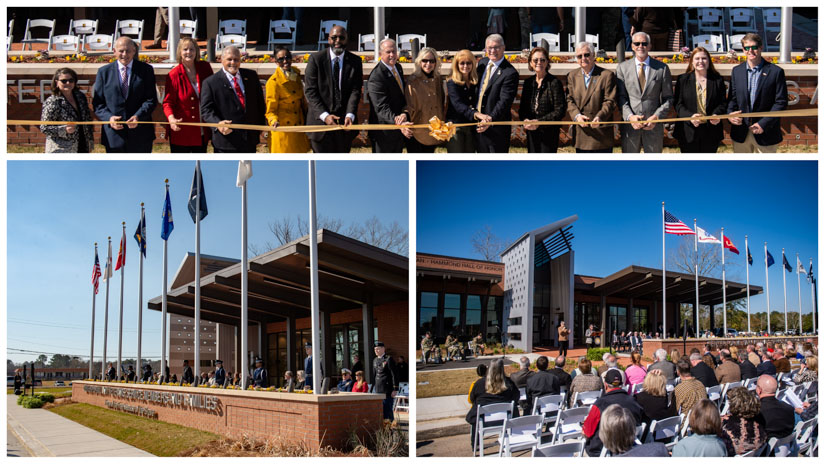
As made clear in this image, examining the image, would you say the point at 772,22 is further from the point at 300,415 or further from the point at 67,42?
the point at 67,42

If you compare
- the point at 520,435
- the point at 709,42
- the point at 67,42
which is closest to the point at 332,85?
the point at 520,435

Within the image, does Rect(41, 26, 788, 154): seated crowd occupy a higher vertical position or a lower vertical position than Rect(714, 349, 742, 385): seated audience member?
higher

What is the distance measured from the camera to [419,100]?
8.71 metres

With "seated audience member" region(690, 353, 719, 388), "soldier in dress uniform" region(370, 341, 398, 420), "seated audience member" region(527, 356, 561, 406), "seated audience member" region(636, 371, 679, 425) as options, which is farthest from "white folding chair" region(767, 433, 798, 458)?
"soldier in dress uniform" region(370, 341, 398, 420)

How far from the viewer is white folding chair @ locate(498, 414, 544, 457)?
7020 millimetres

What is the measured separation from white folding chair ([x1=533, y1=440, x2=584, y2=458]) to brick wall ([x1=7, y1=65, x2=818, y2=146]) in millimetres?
5450

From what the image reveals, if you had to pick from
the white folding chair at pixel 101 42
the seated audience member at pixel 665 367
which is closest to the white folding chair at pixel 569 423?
the seated audience member at pixel 665 367

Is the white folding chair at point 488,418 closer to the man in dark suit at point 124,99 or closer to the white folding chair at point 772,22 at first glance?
the man in dark suit at point 124,99

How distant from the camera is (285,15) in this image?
16.3 m

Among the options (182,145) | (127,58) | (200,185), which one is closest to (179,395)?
(200,185)

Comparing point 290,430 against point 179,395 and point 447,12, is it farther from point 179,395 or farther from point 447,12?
point 447,12

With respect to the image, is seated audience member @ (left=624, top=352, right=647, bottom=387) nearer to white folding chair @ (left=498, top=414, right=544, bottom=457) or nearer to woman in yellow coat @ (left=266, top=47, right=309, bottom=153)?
white folding chair @ (left=498, top=414, right=544, bottom=457)

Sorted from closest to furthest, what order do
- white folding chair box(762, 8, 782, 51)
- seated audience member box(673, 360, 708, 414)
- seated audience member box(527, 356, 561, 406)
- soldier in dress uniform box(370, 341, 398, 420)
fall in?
seated audience member box(673, 360, 708, 414)
seated audience member box(527, 356, 561, 406)
soldier in dress uniform box(370, 341, 398, 420)
white folding chair box(762, 8, 782, 51)

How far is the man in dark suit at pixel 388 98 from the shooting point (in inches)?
334
